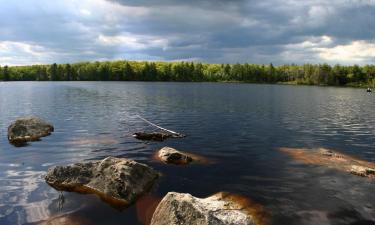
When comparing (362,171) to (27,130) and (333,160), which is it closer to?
(333,160)

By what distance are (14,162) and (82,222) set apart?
16.1 meters

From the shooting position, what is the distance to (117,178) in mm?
24359

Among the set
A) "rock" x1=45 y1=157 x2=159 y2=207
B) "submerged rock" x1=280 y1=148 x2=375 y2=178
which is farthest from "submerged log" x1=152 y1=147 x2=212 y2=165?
"submerged rock" x1=280 y1=148 x2=375 y2=178

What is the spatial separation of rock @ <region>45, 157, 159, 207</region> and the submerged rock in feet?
53.3

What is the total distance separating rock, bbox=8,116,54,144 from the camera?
42644 mm

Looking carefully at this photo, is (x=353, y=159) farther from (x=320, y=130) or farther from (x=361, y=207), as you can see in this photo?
(x=320, y=130)

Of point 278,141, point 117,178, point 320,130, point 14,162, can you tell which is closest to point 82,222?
point 117,178

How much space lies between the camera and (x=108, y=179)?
80.8 ft

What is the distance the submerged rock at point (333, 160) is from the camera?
30.0m

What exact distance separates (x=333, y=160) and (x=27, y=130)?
36352mm

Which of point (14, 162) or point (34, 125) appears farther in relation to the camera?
point (34, 125)

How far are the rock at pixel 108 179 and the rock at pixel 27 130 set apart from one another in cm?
1865

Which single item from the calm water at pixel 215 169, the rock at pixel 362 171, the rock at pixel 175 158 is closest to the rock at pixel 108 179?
the calm water at pixel 215 169

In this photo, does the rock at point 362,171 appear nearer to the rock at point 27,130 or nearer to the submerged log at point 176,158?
the submerged log at point 176,158
